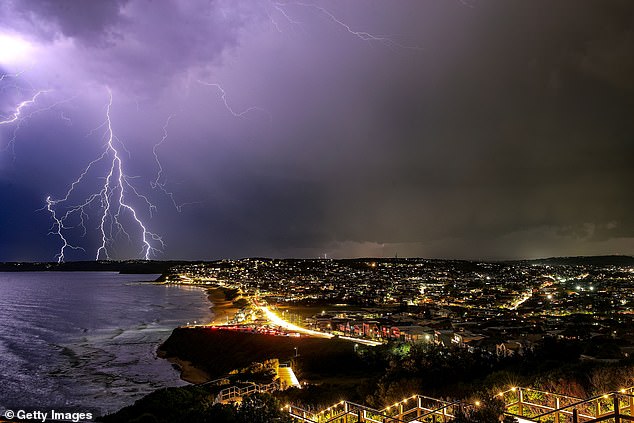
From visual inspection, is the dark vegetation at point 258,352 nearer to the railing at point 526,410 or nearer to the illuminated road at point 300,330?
the illuminated road at point 300,330

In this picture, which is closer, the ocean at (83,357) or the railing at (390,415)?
the railing at (390,415)

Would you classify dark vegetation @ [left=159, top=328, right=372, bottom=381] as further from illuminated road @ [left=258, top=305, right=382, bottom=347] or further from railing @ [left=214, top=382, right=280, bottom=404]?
railing @ [left=214, top=382, right=280, bottom=404]

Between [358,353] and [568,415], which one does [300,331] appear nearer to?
[358,353]

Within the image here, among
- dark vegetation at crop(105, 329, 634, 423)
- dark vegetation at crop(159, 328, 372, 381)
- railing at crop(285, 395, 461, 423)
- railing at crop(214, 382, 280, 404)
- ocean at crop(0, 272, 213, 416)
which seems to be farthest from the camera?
dark vegetation at crop(159, 328, 372, 381)

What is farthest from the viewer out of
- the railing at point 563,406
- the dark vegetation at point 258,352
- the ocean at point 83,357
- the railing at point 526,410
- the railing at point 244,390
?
the dark vegetation at point 258,352

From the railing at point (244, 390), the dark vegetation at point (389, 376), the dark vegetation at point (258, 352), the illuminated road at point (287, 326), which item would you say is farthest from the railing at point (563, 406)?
the illuminated road at point (287, 326)

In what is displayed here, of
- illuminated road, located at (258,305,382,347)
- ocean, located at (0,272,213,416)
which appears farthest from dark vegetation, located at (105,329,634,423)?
ocean, located at (0,272,213,416)

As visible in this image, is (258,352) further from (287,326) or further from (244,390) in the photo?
(244,390)

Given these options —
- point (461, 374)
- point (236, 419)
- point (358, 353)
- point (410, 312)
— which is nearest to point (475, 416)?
point (236, 419)

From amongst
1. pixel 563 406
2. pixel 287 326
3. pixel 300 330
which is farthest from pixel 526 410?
pixel 287 326
